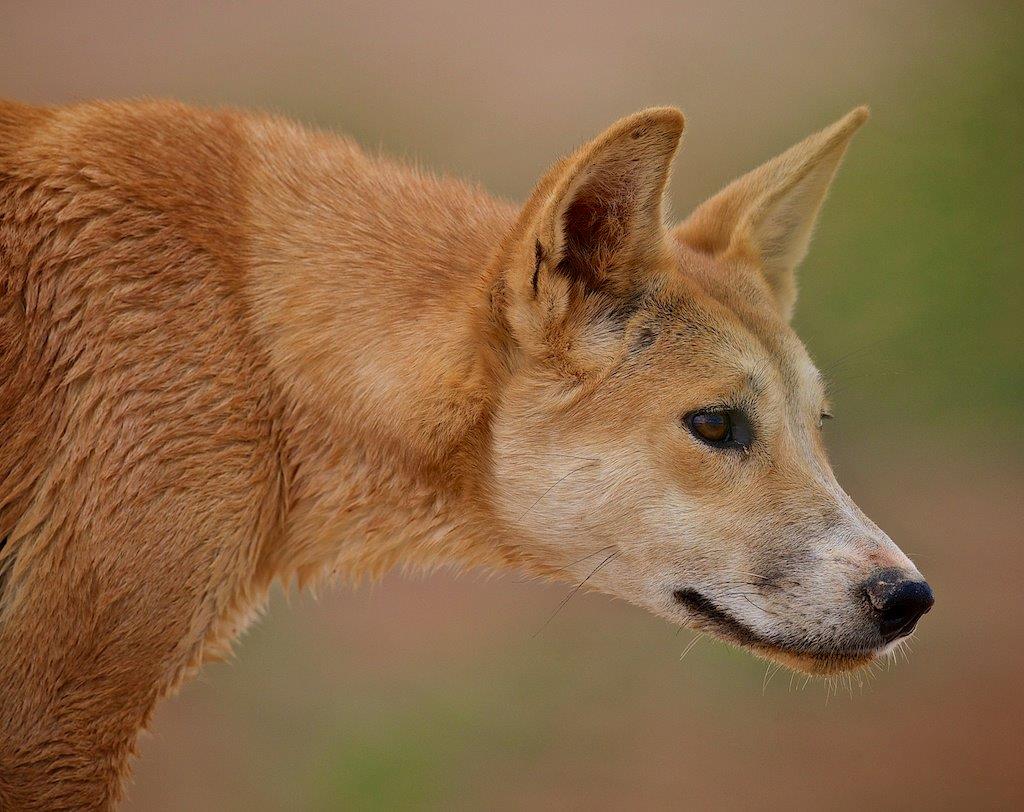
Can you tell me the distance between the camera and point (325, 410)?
3969mm

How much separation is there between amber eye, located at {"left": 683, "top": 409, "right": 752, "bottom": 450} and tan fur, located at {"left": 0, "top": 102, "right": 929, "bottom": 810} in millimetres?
42

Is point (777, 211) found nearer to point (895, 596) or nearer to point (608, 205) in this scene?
point (608, 205)

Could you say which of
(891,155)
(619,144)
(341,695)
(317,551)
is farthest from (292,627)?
(891,155)

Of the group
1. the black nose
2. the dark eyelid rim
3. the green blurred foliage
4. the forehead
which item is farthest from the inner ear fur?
the green blurred foliage

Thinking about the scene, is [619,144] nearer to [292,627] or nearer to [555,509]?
[555,509]

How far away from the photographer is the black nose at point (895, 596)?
364 cm

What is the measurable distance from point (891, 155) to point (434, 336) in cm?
904

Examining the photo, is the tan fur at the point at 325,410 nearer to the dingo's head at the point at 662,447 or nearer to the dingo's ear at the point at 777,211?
the dingo's head at the point at 662,447

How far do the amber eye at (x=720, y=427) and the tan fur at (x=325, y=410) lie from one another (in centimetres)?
4

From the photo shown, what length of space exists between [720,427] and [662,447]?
205mm

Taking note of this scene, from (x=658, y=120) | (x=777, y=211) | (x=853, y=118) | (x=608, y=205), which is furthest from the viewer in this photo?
(x=777, y=211)

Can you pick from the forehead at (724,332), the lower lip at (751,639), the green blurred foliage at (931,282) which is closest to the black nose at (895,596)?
the lower lip at (751,639)

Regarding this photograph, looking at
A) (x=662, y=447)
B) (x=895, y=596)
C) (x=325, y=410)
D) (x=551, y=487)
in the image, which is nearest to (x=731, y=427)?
(x=662, y=447)

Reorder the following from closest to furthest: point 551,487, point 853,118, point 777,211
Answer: point 551,487 → point 853,118 → point 777,211
